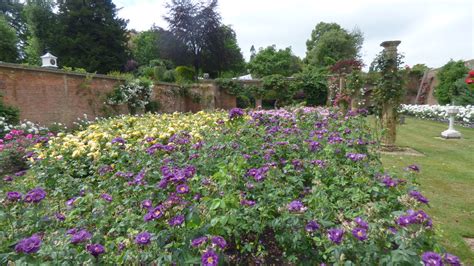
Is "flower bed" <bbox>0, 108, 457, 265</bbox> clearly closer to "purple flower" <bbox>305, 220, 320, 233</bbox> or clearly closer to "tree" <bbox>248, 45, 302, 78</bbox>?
"purple flower" <bbox>305, 220, 320, 233</bbox>

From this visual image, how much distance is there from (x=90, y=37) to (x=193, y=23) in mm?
7365

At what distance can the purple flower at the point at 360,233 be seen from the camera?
113 cm

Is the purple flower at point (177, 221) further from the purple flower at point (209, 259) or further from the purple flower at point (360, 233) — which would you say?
the purple flower at point (360, 233)

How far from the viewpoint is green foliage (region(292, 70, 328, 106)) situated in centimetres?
1795

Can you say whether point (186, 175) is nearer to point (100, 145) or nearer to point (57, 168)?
point (57, 168)

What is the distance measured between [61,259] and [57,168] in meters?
2.02

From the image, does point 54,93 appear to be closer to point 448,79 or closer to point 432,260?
point 432,260

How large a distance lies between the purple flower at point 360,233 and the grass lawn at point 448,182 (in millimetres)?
526

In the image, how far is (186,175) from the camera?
5.35ft

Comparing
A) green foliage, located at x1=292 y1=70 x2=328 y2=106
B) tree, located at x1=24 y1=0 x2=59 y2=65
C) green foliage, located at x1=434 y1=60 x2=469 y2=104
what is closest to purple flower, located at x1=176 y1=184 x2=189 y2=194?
green foliage, located at x1=292 y1=70 x2=328 y2=106

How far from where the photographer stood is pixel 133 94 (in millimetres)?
10922

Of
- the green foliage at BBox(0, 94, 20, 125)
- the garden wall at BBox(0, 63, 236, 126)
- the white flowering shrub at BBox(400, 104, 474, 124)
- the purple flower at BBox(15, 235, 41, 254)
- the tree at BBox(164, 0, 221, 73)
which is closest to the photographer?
the purple flower at BBox(15, 235, 41, 254)

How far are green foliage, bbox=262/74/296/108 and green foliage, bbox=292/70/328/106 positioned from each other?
0.48 metres

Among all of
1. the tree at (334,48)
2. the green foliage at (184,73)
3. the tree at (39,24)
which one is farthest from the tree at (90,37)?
the tree at (334,48)
